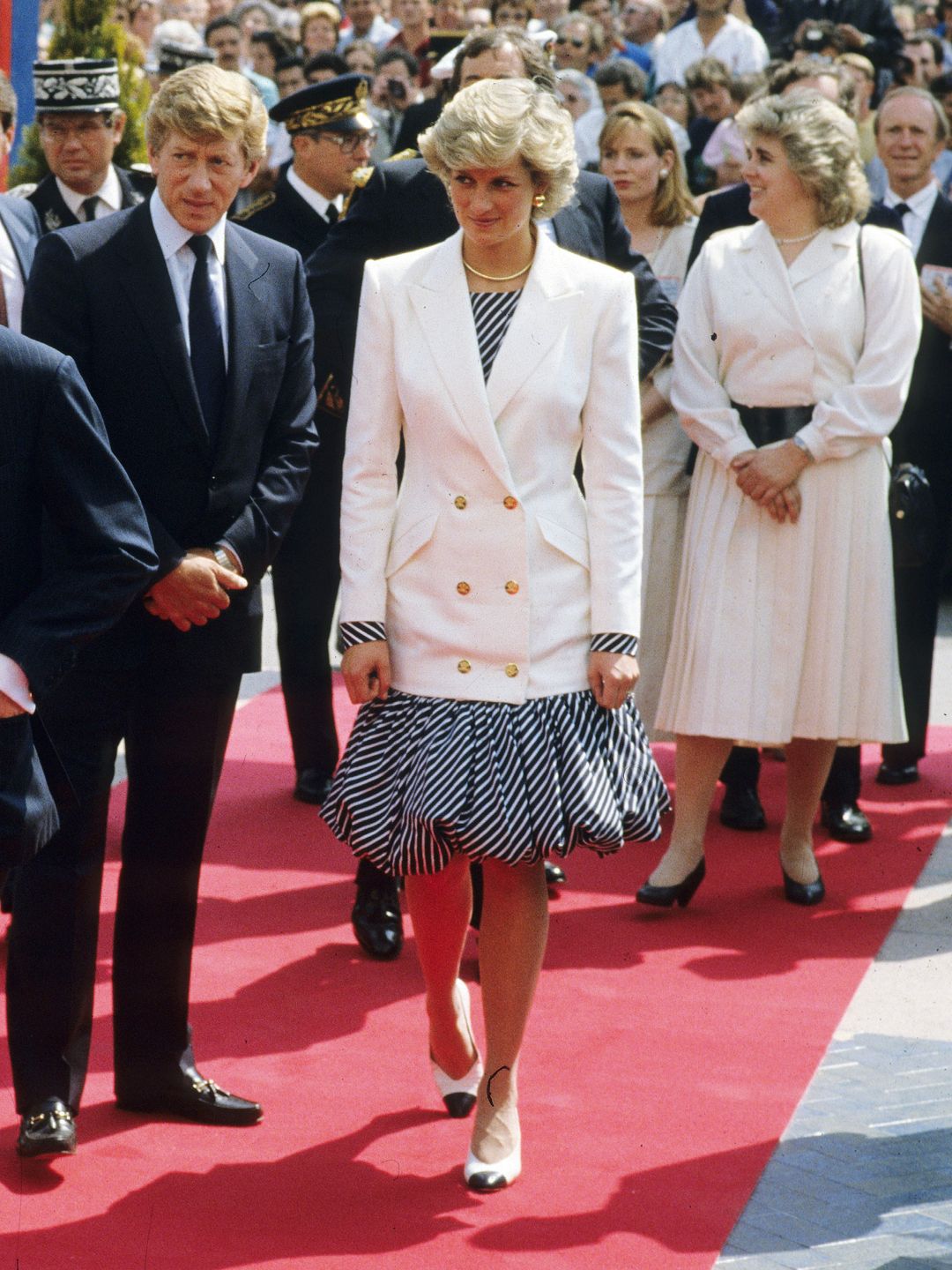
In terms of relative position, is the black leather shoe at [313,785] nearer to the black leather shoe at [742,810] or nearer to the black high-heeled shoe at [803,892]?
the black leather shoe at [742,810]

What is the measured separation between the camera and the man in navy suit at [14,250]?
487 cm

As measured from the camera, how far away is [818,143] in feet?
16.6

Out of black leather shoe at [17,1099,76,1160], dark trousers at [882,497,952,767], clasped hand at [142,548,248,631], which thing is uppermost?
clasped hand at [142,548,248,631]

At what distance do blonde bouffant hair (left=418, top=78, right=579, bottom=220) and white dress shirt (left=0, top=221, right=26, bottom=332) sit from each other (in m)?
1.63

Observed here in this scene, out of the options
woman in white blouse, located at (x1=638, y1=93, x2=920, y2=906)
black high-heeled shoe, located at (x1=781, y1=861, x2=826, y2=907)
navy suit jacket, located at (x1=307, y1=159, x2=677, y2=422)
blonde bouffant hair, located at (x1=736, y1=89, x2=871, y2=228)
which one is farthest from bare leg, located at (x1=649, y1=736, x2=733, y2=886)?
blonde bouffant hair, located at (x1=736, y1=89, x2=871, y2=228)

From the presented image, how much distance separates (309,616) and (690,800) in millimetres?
1525

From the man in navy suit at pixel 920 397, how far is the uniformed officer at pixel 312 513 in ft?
5.88

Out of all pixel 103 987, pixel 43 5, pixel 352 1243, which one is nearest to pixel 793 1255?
pixel 352 1243

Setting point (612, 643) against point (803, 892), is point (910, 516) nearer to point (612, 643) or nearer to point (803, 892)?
point (803, 892)

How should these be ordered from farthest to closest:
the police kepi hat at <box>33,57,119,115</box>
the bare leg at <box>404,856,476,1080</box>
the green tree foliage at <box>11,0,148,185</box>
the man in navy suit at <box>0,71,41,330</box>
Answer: the green tree foliage at <box>11,0,148,185</box>
the police kepi hat at <box>33,57,119,115</box>
the man in navy suit at <box>0,71,41,330</box>
the bare leg at <box>404,856,476,1080</box>

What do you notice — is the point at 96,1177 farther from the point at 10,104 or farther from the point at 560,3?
the point at 560,3

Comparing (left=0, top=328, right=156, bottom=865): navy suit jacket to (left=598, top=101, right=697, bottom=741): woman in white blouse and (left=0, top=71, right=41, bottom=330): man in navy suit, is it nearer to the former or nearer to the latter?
(left=0, top=71, right=41, bottom=330): man in navy suit

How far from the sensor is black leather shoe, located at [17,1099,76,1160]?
3562 millimetres

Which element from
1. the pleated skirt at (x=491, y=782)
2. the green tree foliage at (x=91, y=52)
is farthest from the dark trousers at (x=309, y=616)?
the pleated skirt at (x=491, y=782)
